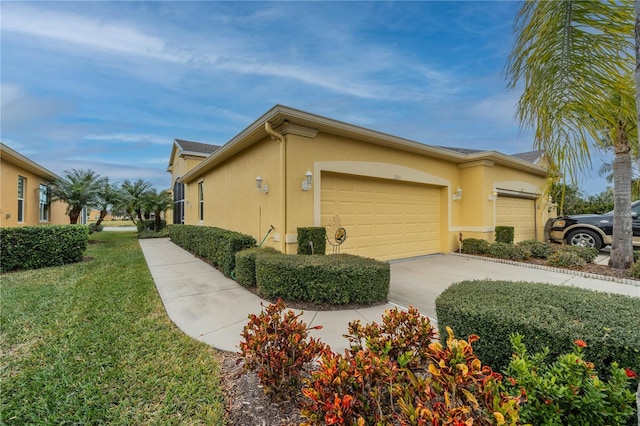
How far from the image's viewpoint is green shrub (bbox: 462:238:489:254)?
9.05 meters

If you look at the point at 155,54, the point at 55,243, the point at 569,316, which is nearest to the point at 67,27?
the point at 155,54

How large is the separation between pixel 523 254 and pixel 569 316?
24.8 feet

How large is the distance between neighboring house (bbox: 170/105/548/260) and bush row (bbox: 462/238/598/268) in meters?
0.55

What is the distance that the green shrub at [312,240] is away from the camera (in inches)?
235

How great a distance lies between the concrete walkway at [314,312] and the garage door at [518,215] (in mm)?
3433

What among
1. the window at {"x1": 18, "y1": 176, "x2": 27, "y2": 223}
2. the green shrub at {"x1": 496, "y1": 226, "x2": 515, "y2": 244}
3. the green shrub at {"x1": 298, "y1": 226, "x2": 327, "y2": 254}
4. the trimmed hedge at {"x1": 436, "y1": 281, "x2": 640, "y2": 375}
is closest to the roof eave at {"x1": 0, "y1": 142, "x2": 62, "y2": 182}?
the window at {"x1": 18, "y1": 176, "x2": 27, "y2": 223}

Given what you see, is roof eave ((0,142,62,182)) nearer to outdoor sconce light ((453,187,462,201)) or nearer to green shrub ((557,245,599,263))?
outdoor sconce light ((453,187,462,201))

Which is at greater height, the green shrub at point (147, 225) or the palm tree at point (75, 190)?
the palm tree at point (75, 190)

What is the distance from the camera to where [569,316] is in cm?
208

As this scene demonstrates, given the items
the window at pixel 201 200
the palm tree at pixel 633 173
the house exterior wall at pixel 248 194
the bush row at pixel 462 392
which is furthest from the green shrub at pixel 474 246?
the window at pixel 201 200

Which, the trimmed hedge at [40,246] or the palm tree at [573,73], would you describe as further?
the trimmed hedge at [40,246]

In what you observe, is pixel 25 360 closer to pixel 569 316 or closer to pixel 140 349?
pixel 140 349

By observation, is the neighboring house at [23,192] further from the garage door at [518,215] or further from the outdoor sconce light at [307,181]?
the garage door at [518,215]

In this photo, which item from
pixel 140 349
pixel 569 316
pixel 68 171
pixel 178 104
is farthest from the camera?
pixel 68 171
